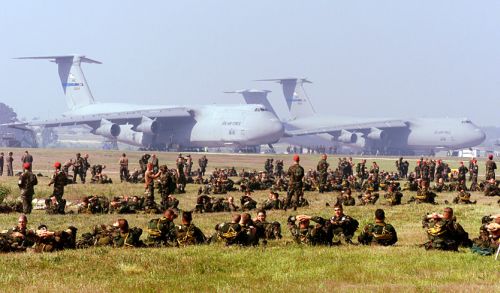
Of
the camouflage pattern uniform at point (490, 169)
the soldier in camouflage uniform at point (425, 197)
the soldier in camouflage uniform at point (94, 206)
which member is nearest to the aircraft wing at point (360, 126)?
the camouflage pattern uniform at point (490, 169)

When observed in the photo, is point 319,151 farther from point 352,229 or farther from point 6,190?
point 352,229

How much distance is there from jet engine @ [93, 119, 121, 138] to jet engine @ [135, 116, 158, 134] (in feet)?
8.02

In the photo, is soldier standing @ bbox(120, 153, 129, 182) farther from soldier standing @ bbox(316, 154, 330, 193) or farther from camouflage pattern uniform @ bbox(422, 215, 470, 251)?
camouflage pattern uniform @ bbox(422, 215, 470, 251)

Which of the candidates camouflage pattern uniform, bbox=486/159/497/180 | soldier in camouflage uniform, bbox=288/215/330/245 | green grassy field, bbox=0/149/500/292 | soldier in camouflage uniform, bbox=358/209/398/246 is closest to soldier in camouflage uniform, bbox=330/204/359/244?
soldier in camouflage uniform, bbox=288/215/330/245

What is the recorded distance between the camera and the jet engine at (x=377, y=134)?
371 ft

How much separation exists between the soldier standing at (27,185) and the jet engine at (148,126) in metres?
69.1

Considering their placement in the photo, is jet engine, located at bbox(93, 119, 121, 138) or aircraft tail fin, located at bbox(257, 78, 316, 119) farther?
aircraft tail fin, located at bbox(257, 78, 316, 119)

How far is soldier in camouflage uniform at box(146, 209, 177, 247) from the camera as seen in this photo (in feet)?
62.8

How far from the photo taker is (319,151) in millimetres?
118500

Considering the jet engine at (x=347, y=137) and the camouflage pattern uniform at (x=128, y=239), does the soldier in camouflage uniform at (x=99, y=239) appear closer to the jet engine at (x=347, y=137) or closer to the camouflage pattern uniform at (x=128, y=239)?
the camouflage pattern uniform at (x=128, y=239)

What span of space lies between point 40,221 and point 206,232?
5.37 m

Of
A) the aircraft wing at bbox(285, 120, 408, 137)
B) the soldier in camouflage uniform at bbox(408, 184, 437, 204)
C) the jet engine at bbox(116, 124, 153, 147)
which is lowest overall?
the soldier in camouflage uniform at bbox(408, 184, 437, 204)

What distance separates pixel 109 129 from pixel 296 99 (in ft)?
162

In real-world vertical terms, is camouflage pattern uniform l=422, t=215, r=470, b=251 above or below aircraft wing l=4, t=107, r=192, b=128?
below
